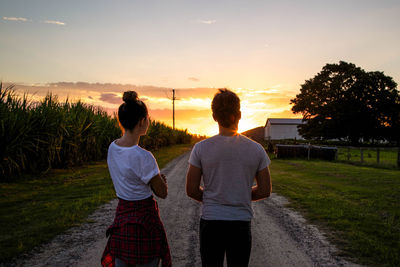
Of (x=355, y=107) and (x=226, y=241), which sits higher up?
(x=355, y=107)

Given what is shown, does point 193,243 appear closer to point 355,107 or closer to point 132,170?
point 132,170

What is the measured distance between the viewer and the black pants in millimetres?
2150

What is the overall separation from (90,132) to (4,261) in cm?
1279

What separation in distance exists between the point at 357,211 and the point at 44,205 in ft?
27.2

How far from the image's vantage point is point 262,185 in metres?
2.32

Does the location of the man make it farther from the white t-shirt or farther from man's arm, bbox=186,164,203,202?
the white t-shirt

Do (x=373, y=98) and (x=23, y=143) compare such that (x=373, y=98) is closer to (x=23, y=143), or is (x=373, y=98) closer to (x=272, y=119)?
(x=272, y=119)

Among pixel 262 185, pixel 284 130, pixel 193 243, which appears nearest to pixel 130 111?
pixel 262 185

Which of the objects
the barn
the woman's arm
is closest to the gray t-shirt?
the woman's arm

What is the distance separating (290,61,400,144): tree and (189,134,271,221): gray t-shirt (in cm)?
4471

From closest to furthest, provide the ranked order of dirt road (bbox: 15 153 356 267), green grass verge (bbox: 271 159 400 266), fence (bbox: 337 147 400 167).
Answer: dirt road (bbox: 15 153 356 267)
green grass verge (bbox: 271 159 400 266)
fence (bbox: 337 147 400 167)

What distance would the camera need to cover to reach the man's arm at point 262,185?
2270 millimetres

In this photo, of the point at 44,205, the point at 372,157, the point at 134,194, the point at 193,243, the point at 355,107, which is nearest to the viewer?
the point at 134,194

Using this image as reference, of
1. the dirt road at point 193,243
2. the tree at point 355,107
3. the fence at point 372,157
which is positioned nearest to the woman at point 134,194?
the dirt road at point 193,243
